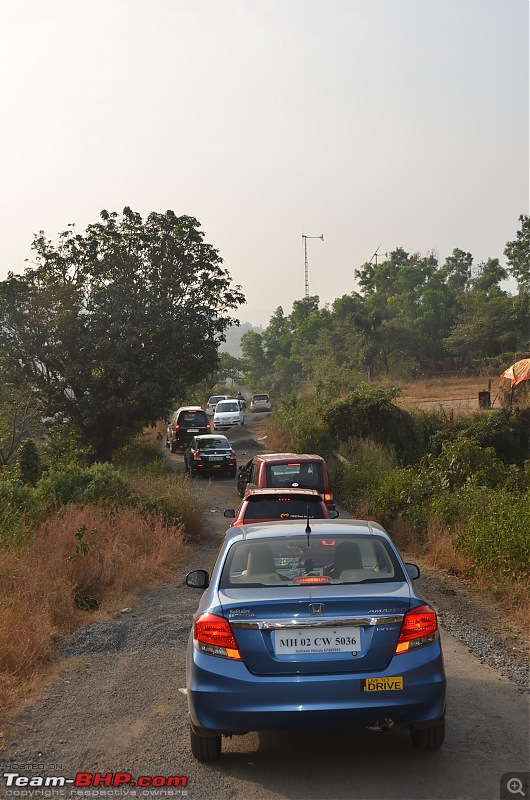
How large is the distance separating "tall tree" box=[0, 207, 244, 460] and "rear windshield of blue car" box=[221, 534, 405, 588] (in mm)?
23928

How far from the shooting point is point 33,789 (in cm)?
532

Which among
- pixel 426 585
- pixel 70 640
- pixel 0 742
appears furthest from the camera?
pixel 426 585

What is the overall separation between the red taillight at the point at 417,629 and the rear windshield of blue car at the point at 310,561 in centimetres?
36

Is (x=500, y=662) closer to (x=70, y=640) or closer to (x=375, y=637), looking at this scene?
(x=375, y=637)

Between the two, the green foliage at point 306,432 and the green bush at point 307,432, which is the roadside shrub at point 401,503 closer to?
the green bush at point 307,432

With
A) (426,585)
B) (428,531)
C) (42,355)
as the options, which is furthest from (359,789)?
(42,355)

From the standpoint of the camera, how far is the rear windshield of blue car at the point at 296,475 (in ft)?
50.6

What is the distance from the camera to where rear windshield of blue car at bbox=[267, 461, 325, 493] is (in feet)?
50.6

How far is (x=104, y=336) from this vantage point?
3027 cm

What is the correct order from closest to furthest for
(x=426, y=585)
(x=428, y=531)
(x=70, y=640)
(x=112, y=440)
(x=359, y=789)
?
(x=359, y=789)
(x=70, y=640)
(x=426, y=585)
(x=428, y=531)
(x=112, y=440)

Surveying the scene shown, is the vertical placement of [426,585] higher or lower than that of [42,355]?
lower

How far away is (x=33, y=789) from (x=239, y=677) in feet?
4.88

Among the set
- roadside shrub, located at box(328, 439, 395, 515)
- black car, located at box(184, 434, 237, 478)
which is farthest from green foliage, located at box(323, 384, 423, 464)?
black car, located at box(184, 434, 237, 478)

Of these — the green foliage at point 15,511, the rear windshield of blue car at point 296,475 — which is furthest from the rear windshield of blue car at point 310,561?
the rear windshield of blue car at point 296,475
